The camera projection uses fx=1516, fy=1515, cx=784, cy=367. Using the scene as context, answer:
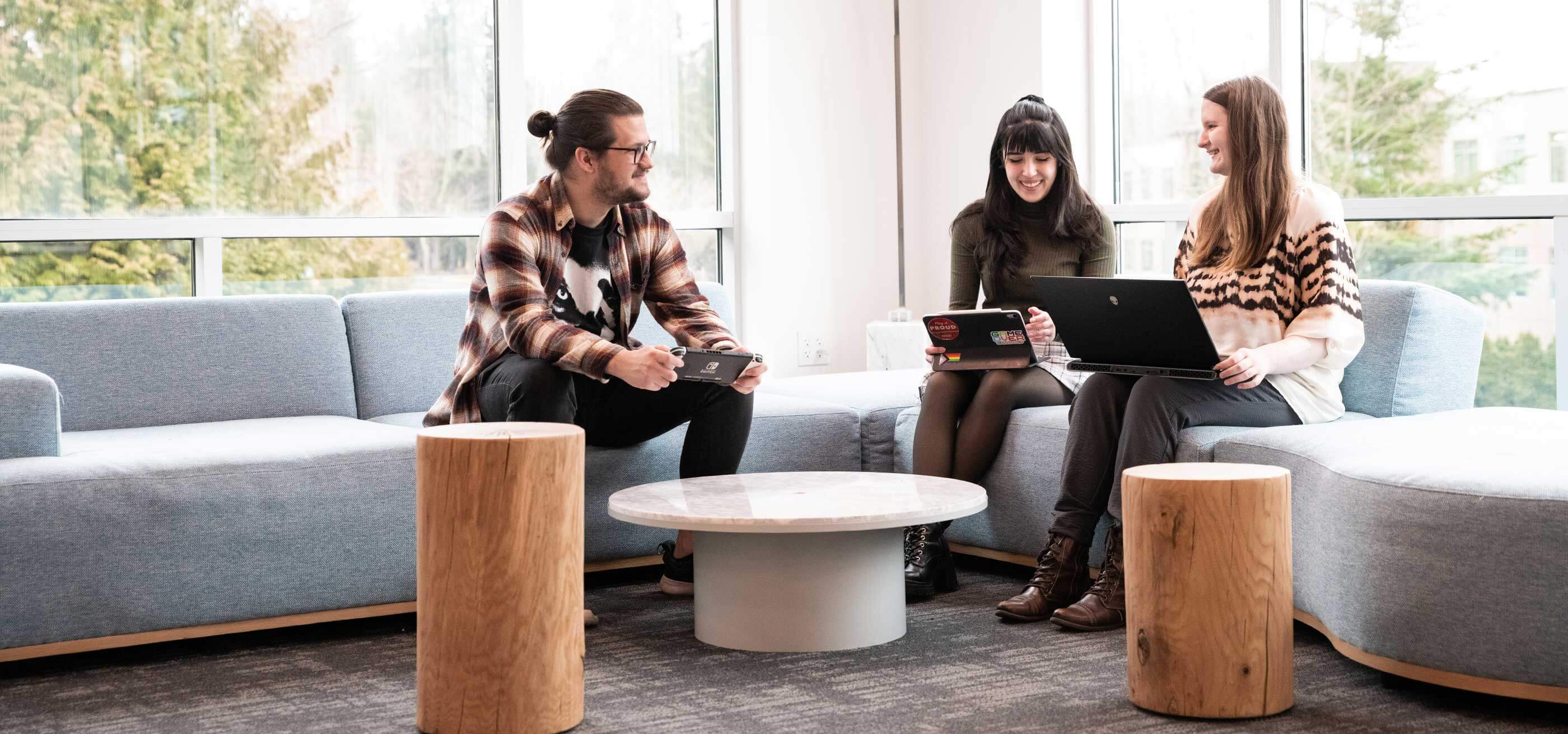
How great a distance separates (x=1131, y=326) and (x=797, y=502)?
2.26ft

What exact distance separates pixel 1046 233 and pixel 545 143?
1.12m

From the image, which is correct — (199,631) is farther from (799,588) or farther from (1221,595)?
(1221,595)

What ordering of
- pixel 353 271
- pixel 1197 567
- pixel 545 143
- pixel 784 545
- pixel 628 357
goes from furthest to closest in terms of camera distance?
pixel 353 271 < pixel 545 143 < pixel 628 357 < pixel 784 545 < pixel 1197 567

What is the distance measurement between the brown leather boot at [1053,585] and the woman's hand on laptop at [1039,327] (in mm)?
489

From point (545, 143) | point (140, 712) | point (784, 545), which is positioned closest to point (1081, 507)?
point (784, 545)

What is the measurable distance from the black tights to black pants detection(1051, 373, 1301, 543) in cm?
34

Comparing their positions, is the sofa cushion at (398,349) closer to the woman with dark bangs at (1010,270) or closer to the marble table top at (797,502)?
the marble table top at (797,502)

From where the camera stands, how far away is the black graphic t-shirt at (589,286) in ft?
9.96

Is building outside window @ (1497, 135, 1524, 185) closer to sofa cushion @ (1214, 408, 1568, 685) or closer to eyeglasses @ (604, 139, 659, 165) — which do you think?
sofa cushion @ (1214, 408, 1568, 685)

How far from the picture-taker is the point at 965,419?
3199 mm

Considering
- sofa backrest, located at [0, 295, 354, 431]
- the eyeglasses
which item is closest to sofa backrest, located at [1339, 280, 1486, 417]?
the eyeglasses

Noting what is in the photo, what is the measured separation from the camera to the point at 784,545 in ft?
8.35

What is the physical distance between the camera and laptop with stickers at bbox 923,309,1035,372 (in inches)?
122

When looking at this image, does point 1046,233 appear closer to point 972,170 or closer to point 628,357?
point 628,357
